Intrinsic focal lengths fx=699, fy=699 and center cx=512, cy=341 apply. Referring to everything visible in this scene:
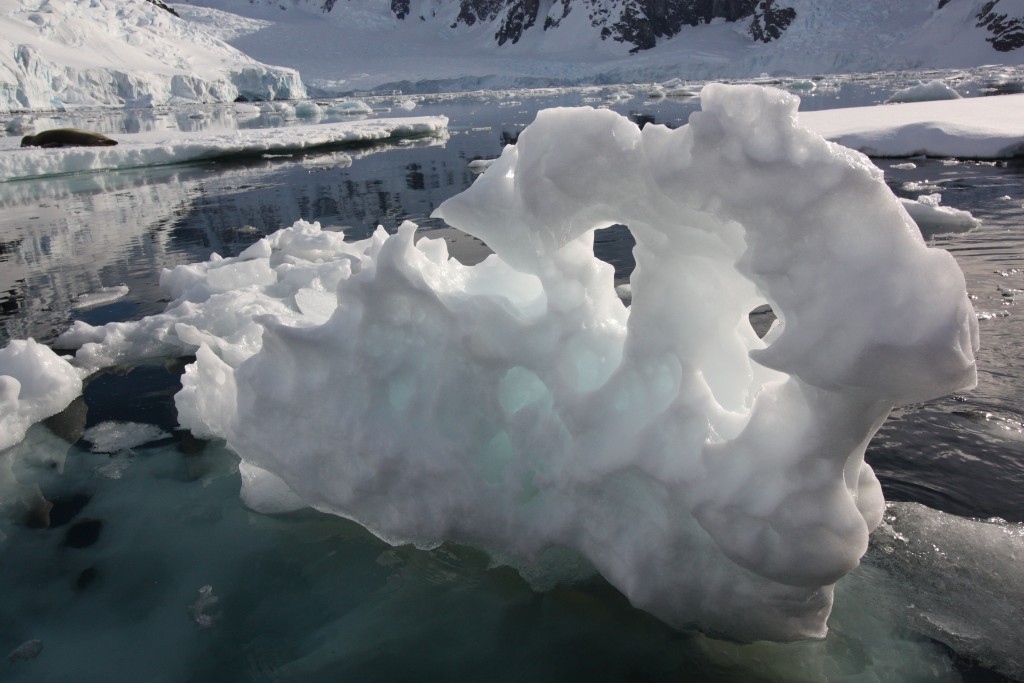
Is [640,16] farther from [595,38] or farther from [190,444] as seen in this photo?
[190,444]

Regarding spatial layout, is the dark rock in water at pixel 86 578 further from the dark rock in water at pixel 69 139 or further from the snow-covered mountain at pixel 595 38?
the snow-covered mountain at pixel 595 38

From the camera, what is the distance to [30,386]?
159 inches

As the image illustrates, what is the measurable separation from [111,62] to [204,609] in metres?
42.3

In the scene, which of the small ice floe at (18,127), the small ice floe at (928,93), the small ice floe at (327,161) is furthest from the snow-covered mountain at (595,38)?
the small ice floe at (327,161)

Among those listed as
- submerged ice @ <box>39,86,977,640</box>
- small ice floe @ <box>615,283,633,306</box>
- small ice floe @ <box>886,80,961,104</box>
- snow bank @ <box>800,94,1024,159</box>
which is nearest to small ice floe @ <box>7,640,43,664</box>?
submerged ice @ <box>39,86,977,640</box>

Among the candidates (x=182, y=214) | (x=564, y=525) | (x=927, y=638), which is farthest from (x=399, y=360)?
(x=182, y=214)

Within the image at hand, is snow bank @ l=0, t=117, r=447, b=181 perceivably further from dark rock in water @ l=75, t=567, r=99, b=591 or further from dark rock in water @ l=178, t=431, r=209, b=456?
dark rock in water @ l=75, t=567, r=99, b=591

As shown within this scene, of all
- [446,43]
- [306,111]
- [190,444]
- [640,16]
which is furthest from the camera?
[446,43]

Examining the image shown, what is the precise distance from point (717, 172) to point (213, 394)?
2.53 m

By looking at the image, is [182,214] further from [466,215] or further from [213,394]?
[466,215]

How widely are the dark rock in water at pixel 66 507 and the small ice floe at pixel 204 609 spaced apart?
97 centimetres

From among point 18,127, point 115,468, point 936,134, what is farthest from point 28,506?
point 18,127

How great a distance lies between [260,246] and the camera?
6758 millimetres

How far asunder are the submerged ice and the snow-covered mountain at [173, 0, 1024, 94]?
53.3 meters
